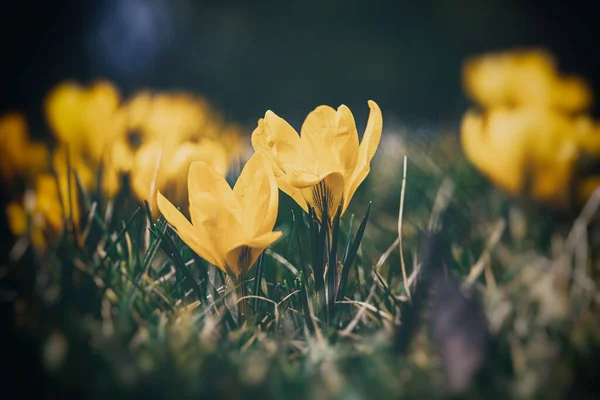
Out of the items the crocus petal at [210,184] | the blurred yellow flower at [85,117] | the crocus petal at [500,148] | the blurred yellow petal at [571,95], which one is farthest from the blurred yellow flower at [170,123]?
the blurred yellow petal at [571,95]

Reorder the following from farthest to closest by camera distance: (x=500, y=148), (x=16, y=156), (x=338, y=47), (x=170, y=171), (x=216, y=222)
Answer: (x=338, y=47) < (x=16, y=156) < (x=500, y=148) < (x=170, y=171) < (x=216, y=222)

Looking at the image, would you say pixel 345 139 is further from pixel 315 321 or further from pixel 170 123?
pixel 170 123

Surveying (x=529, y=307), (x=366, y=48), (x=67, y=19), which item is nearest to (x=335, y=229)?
(x=529, y=307)

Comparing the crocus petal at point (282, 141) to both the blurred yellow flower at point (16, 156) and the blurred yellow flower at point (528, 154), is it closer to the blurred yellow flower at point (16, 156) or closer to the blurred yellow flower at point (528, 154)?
the blurred yellow flower at point (528, 154)

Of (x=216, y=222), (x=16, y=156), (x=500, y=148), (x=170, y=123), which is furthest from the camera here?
(x=170, y=123)

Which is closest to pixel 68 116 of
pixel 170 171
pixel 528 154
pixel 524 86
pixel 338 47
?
pixel 170 171

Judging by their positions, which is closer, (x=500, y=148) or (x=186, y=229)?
(x=186, y=229)
